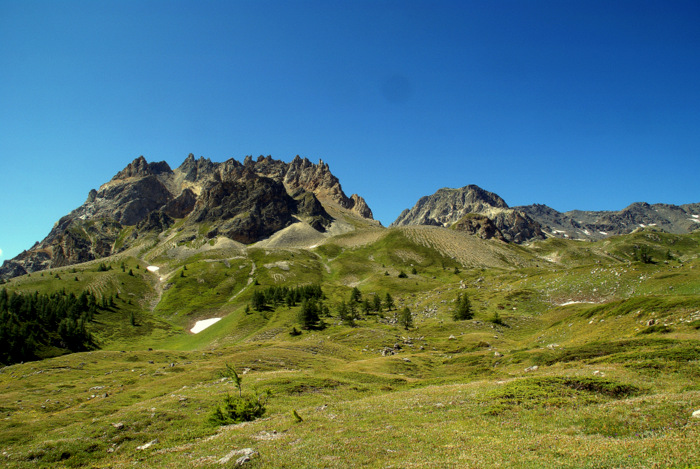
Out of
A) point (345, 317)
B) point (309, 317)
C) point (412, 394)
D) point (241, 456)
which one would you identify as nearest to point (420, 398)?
point (412, 394)

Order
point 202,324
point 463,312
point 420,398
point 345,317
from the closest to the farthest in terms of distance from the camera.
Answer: point 420,398 → point 463,312 → point 345,317 → point 202,324

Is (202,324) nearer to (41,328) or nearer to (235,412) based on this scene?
(41,328)

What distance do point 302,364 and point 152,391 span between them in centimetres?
2219

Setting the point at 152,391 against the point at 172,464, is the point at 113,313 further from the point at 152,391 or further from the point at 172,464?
the point at 172,464

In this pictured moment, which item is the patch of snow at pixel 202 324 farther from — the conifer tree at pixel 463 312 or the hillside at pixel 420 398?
the conifer tree at pixel 463 312

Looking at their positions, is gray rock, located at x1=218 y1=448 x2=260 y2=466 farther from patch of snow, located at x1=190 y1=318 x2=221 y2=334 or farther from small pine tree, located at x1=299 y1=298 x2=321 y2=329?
patch of snow, located at x1=190 y1=318 x2=221 y2=334

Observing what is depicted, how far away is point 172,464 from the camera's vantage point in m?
19.2

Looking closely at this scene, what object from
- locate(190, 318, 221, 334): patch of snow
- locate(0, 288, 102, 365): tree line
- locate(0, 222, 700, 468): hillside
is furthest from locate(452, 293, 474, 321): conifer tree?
locate(0, 288, 102, 365): tree line

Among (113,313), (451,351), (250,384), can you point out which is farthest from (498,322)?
(113,313)

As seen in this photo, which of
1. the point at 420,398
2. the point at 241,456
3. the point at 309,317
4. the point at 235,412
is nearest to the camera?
the point at 241,456

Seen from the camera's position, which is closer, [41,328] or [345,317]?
[41,328]

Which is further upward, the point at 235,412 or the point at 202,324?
the point at 235,412

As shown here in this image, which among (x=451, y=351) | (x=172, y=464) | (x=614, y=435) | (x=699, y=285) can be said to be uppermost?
(x=699, y=285)

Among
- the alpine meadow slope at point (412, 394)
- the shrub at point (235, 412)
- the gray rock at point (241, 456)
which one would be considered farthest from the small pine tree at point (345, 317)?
the gray rock at point (241, 456)
